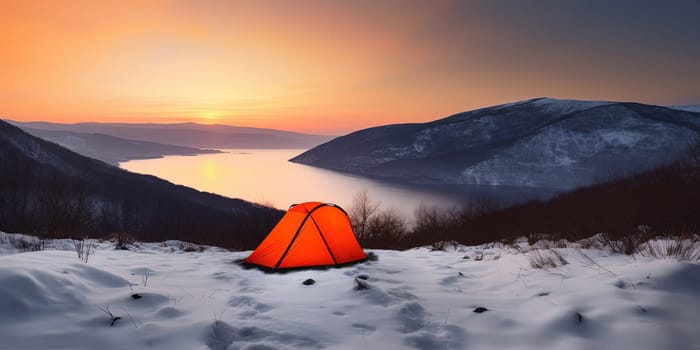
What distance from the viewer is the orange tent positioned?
9.55m

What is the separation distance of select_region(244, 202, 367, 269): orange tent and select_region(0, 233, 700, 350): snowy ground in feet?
9.74

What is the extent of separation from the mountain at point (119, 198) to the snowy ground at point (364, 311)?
5527 cm

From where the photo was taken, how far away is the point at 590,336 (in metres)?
3.56

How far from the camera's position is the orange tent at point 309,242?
9.55 metres

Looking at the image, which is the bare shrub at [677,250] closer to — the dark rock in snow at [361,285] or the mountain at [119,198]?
the dark rock in snow at [361,285]

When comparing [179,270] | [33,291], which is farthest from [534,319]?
[179,270]

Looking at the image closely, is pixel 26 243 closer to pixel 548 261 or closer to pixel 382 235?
pixel 548 261

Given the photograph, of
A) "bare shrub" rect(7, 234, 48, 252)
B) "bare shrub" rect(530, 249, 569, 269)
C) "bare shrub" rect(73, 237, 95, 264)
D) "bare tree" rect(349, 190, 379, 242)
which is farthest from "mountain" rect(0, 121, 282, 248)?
"bare shrub" rect(530, 249, 569, 269)

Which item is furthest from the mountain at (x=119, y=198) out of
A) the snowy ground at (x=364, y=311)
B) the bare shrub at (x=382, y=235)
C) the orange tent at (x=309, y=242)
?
the snowy ground at (x=364, y=311)

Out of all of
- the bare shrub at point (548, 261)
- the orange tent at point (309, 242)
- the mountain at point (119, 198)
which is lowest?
the mountain at point (119, 198)

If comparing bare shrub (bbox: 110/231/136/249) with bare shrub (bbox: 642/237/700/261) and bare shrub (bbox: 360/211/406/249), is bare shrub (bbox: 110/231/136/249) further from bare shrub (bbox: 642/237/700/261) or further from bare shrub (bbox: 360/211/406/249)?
bare shrub (bbox: 360/211/406/249)

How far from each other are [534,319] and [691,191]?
18.4 meters

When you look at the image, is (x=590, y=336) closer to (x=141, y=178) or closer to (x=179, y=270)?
(x=179, y=270)

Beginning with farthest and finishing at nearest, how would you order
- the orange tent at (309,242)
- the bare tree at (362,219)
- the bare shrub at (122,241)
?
the bare tree at (362,219) → the bare shrub at (122,241) → the orange tent at (309,242)
